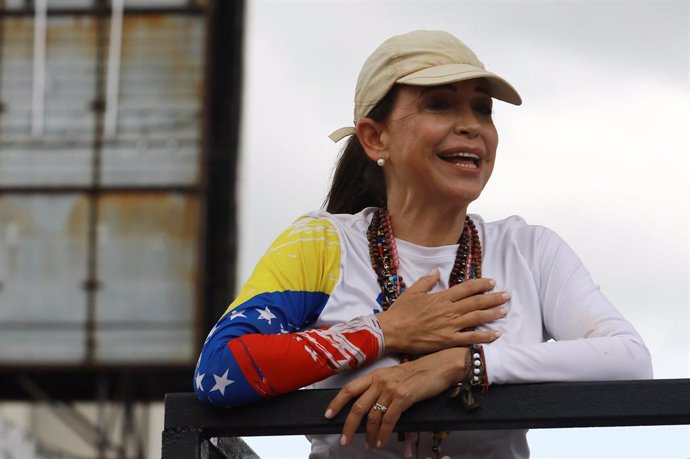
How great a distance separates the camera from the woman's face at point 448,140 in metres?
2.30

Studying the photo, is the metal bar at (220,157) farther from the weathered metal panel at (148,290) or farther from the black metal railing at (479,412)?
the black metal railing at (479,412)

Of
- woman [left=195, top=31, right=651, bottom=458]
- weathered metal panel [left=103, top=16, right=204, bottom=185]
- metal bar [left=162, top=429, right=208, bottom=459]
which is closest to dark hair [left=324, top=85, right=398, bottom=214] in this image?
woman [left=195, top=31, right=651, bottom=458]

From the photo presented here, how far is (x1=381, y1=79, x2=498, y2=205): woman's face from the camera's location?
7.55ft

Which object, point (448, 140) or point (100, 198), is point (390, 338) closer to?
point (448, 140)

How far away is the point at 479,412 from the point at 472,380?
7 cm

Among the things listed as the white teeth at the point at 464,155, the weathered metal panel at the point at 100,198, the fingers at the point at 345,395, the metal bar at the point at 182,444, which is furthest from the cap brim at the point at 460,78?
the weathered metal panel at the point at 100,198

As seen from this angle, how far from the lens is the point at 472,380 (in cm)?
192

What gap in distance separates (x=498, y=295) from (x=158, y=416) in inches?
439

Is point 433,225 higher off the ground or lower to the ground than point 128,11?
lower

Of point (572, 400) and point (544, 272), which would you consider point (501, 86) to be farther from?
point (572, 400)

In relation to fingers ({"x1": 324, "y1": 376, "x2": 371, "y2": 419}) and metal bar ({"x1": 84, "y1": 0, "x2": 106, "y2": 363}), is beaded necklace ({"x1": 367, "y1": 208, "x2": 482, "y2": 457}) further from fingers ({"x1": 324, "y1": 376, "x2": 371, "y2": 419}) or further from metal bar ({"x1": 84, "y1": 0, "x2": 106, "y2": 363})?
metal bar ({"x1": 84, "y1": 0, "x2": 106, "y2": 363})

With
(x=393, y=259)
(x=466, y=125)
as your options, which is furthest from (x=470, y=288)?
(x=466, y=125)

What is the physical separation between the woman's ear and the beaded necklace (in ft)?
0.46

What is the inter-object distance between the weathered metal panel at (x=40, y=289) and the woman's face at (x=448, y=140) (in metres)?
10.4
